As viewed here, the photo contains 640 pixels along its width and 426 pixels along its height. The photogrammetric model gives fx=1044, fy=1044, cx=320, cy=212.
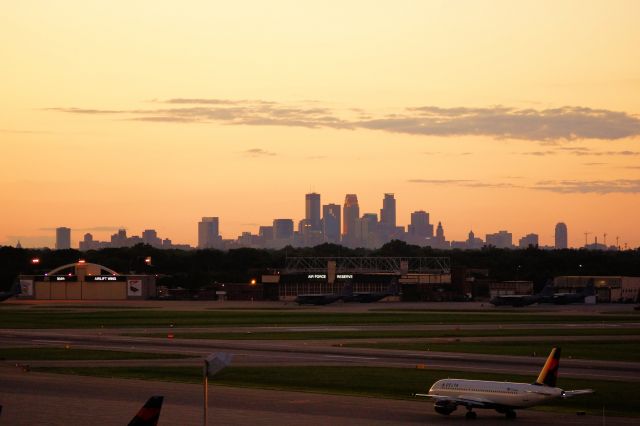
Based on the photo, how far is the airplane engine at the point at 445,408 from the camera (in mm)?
51469

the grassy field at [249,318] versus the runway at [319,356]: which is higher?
the grassy field at [249,318]

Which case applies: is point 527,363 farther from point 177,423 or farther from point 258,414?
point 177,423

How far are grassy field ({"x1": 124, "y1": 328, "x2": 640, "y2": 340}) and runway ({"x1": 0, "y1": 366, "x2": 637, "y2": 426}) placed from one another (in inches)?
1646

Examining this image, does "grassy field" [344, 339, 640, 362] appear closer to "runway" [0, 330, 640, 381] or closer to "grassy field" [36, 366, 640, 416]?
"runway" [0, 330, 640, 381]

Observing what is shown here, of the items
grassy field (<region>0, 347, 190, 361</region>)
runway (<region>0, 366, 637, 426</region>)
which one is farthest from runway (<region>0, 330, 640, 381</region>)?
runway (<region>0, 366, 637, 426</region>)

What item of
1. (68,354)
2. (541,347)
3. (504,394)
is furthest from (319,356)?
(504,394)

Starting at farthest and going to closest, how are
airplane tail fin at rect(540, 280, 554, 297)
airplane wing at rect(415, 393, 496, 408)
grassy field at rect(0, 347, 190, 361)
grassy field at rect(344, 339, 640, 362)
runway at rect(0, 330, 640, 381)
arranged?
1. airplane tail fin at rect(540, 280, 554, 297)
2. grassy field at rect(344, 339, 640, 362)
3. grassy field at rect(0, 347, 190, 361)
4. runway at rect(0, 330, 640, 381)
5. airplane wing at rect(415, 393, 496, 408)

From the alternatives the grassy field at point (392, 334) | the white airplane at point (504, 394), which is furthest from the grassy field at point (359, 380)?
the grassy field at point (392, 334)

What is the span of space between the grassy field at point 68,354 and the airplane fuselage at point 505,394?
118ft

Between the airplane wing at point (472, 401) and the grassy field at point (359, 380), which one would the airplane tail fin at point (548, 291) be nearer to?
the grassy field at point (359, 380)

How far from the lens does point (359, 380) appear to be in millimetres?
66875

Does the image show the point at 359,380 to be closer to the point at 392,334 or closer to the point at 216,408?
the point at 216,408

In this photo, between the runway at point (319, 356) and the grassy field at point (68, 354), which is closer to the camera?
the runway at point (319, 356)

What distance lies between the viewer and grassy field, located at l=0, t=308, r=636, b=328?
129m
